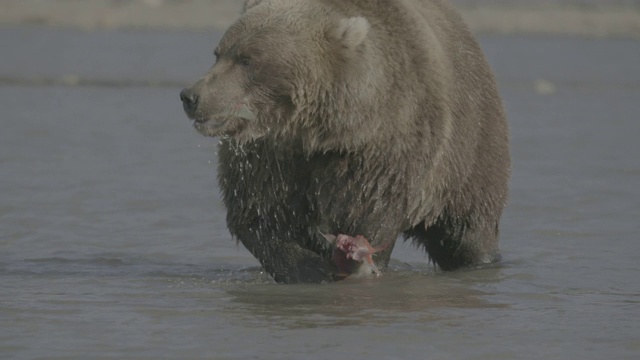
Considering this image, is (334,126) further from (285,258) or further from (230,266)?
(230,266)

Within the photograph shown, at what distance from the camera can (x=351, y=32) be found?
6.65 metres

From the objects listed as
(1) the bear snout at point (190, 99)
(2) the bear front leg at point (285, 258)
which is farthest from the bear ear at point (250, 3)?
(2) the bear front leg at point (285, 258)

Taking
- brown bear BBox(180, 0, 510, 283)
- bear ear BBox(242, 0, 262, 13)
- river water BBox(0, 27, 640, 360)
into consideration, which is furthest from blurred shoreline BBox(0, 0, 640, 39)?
brown bear BBox(180, 0, 510, 283)

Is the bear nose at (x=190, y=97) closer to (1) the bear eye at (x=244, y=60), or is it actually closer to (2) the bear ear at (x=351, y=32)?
(1) the bear eye at (x=244, y=60)

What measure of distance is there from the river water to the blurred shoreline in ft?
51.0

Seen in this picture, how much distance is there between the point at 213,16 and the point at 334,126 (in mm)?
27310

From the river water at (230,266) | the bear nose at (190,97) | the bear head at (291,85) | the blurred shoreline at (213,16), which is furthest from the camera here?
the blurred shoreline at (213,16)

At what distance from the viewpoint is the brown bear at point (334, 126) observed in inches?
263

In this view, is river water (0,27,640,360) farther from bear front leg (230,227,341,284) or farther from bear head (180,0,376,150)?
bear head (180,0,376,150)

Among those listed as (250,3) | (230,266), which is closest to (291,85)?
(250,3)

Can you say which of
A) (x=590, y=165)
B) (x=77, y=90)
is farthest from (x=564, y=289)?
(x=77, y=90)

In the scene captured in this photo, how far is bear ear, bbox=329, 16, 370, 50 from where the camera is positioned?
21.8 feet

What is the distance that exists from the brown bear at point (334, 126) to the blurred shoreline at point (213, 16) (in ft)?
81.1

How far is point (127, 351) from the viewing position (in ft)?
18.6
